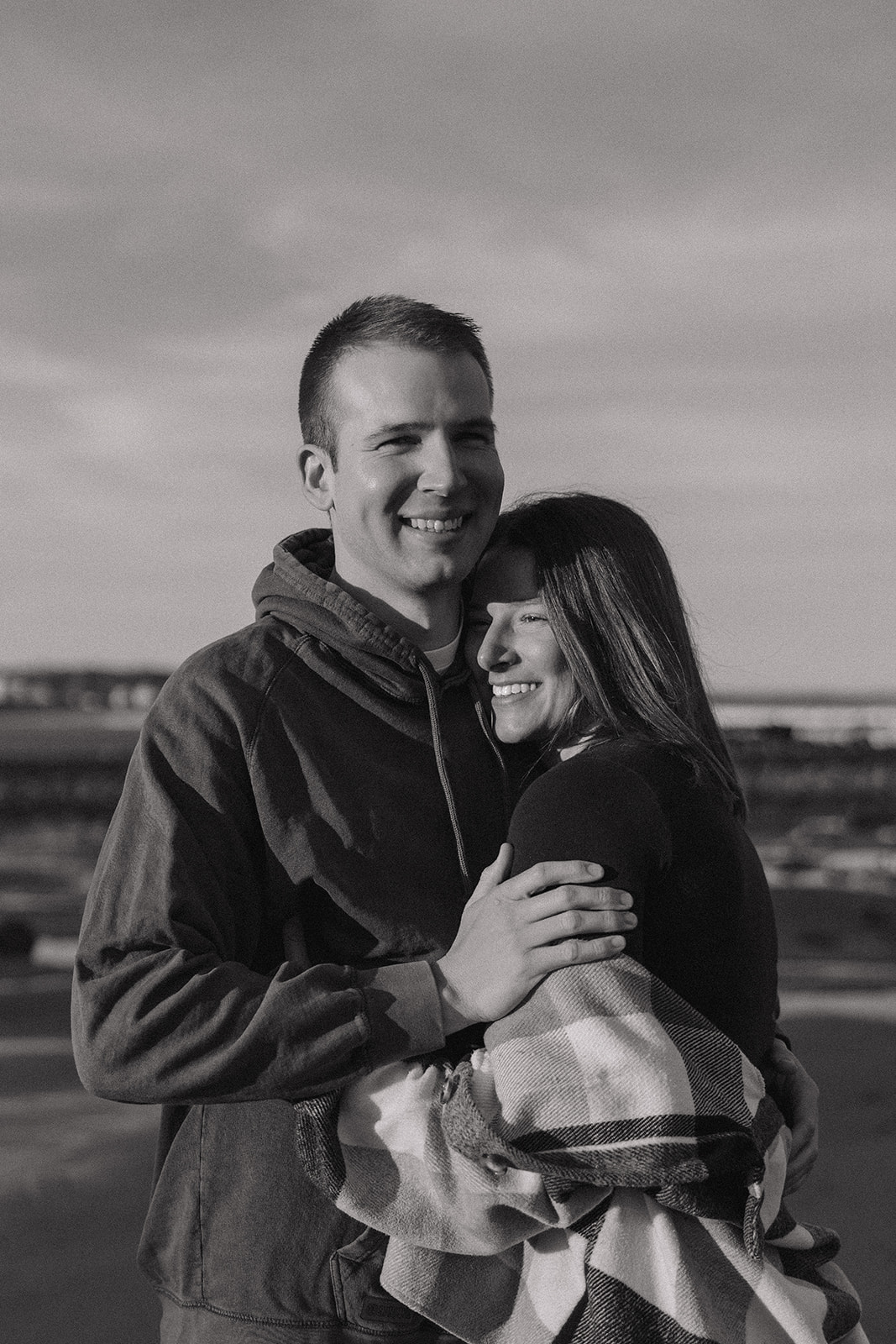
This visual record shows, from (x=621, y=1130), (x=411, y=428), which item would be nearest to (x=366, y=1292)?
(x=621, y=1130)

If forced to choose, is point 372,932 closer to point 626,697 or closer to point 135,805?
point 135,805

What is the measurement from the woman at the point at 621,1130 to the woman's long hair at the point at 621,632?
0.16 feet

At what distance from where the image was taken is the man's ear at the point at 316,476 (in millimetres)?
2520

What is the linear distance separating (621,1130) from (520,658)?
85cm

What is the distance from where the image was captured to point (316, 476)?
A: 2.54 m

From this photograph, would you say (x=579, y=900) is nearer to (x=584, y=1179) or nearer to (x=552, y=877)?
(x=552, y=877)

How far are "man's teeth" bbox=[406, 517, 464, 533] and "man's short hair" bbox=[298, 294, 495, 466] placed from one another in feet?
0.69

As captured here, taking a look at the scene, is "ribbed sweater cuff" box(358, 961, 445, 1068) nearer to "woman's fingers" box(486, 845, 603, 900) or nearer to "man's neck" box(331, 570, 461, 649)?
"woman's fingers" box(486, 845, 603, 900)

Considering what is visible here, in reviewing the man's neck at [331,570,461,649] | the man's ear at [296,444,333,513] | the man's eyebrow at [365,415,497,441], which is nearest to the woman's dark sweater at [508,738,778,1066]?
the man's neck at [331,570,461,649]

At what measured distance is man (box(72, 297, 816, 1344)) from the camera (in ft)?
6.31

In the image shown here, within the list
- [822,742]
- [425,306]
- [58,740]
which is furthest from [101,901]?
[58,740]

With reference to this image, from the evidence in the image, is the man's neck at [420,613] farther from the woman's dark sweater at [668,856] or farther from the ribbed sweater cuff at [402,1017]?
the ribbed sweater cuff at [402,1017]

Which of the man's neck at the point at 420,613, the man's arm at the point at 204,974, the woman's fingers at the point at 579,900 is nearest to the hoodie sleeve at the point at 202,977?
the man's arm at the point at 204,974

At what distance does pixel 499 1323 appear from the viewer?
189 cm
